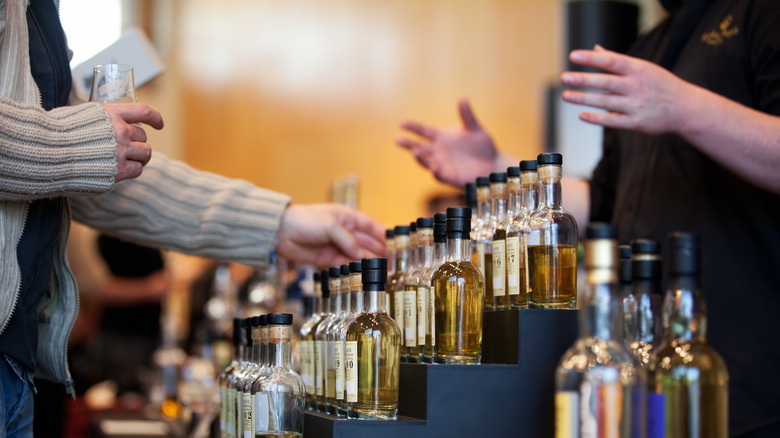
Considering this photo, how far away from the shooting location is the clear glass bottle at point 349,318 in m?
1.27

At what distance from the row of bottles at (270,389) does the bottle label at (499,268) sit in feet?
1.08

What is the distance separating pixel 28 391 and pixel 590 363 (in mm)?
938

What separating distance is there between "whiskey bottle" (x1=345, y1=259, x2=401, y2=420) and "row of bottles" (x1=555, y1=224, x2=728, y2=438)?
1.18ft

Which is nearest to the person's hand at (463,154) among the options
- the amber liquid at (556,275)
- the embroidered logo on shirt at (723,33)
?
the embroidered logo on shirt at (723,33)

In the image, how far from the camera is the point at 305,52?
20.4ft

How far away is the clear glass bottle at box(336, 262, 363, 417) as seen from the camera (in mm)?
1272

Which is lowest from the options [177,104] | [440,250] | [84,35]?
[440,250]

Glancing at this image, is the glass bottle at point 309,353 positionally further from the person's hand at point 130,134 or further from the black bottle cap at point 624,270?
the black bottle cap at point 624,270

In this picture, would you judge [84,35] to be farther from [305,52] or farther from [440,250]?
[440,250]

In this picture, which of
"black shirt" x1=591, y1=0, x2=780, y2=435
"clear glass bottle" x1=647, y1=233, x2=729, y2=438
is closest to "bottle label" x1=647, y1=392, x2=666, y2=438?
"clear glass bottle" x1=647, y1=233, x2=729, y2=438

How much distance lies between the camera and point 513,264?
4.17 feet

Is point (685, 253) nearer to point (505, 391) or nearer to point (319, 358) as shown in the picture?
point (505, 391)

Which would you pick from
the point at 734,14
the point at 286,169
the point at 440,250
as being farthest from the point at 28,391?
the point at 286,169

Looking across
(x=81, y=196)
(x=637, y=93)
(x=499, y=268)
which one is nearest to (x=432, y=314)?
(x=499, y=268)
